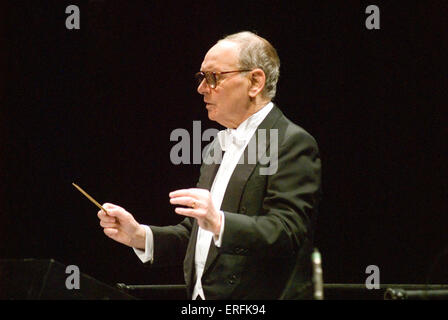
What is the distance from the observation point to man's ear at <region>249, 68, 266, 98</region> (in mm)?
2203

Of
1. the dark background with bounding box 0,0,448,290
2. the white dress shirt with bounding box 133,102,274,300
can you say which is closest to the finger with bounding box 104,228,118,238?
the white dress shirt with bounding box 133,102,274,300

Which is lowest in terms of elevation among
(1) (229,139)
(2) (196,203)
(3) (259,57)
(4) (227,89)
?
(2) (196,203)

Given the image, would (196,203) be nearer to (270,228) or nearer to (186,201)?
(186,201)

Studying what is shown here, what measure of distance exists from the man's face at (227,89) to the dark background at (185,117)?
97cm

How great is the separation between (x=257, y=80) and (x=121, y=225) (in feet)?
2.23

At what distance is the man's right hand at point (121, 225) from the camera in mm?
2090

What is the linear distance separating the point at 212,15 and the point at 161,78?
1.35 ft

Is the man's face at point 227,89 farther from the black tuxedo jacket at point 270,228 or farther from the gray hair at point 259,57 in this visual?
the black tuxedo jacket at point 270,228

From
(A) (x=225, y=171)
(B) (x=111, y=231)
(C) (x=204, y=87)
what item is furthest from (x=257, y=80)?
(B) (x=111, y=231)

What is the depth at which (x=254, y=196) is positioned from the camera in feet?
6.55

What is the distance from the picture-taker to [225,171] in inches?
85.5

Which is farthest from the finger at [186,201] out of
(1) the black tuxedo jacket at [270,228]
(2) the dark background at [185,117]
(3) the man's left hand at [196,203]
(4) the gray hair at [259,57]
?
(2) the dark background at [185,117]

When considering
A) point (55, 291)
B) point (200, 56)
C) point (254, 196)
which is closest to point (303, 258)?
point (254, 196)
